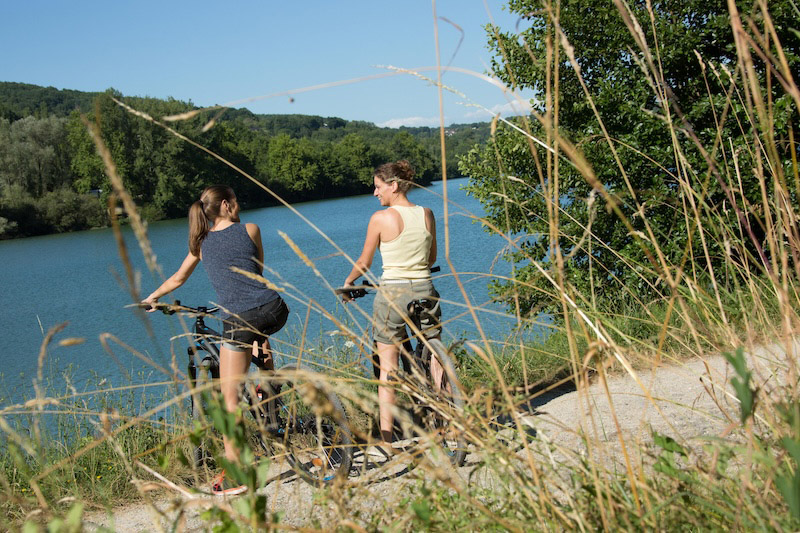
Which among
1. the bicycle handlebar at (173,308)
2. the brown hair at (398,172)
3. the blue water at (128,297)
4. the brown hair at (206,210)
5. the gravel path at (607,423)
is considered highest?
the brown hair at (398,172)

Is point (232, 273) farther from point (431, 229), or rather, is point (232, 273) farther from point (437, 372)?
point (437, 372)

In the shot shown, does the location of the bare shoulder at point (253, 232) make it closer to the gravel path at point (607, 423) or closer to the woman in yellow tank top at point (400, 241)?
the woman in yellow tank top at point (400, 241)

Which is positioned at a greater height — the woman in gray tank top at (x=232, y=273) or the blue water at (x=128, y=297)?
the woman in gray tank top at (x=232, y=273)

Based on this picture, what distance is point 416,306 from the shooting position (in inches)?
174

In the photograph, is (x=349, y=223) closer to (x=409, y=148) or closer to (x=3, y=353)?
(x=3, y=353)

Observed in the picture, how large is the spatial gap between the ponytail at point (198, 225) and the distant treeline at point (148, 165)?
31924 millimetres

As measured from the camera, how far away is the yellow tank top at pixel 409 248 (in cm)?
454

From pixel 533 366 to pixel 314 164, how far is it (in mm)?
87397

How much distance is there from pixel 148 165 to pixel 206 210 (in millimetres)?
69342

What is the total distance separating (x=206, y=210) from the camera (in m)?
4.40

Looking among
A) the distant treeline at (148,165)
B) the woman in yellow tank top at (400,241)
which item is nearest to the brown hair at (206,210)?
the woman in yellow tank top at (400,241)

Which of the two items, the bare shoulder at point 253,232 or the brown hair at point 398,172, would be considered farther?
the brown hair at point 398,172

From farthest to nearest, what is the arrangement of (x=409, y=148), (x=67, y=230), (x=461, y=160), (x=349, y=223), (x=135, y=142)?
(x=409, y=148)
(x=135, y=142)
(x=67, y=230)
(x=349, y=223)
(x=461, y=160)

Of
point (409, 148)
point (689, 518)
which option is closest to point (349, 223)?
point (689, 518)
